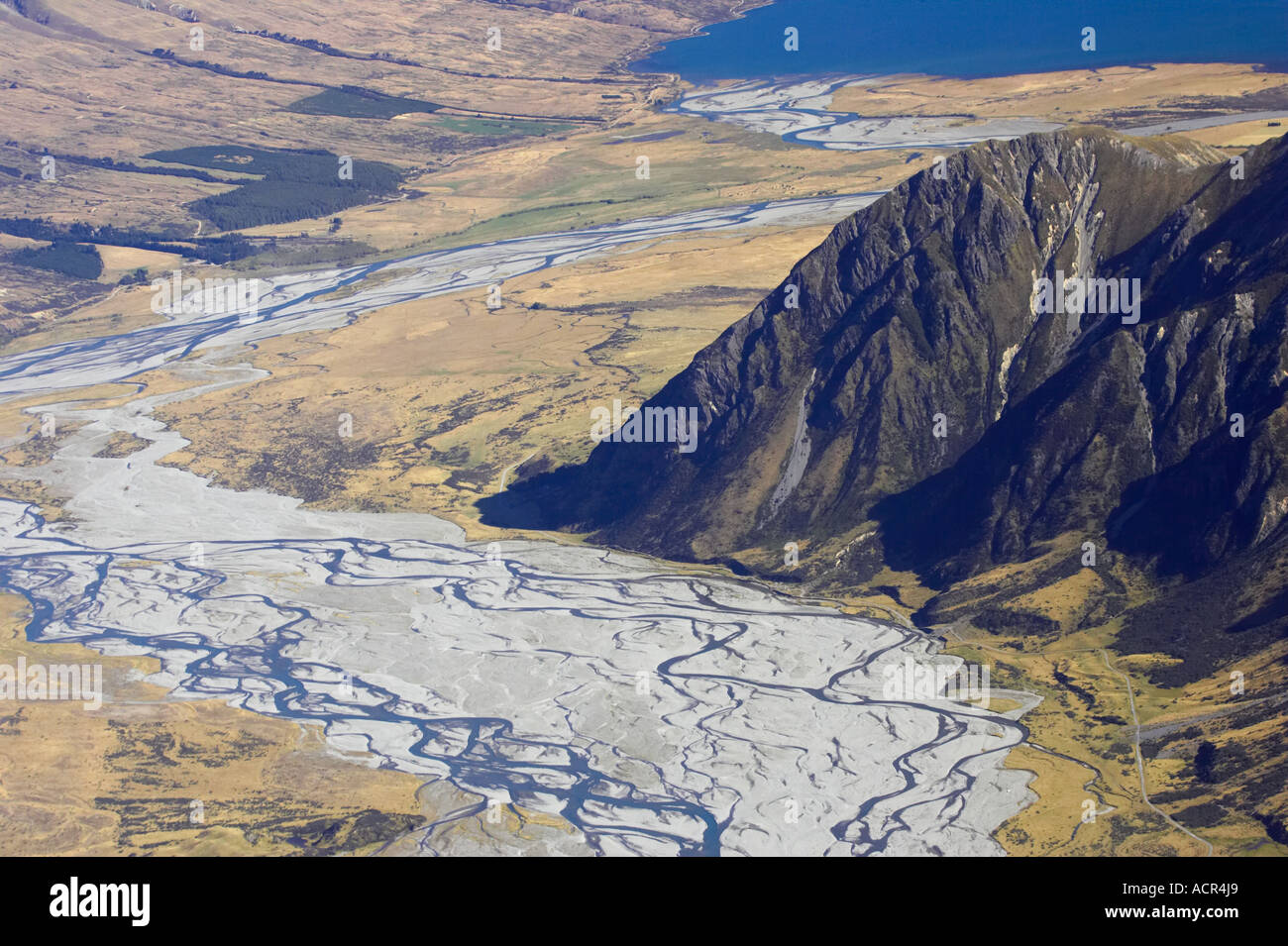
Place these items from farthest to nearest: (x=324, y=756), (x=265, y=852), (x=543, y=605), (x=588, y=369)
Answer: (x=588, y=369), (x=543, y=605), (x=324, y=756), (x=265, y=852)

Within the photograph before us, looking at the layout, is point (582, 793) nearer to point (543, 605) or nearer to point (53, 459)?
point (543, 605)

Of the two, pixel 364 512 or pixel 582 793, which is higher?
pixel 364 512

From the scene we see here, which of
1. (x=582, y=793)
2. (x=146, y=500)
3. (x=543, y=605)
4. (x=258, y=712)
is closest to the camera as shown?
(x=582, y=793)

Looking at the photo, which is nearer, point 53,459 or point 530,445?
point 530,445

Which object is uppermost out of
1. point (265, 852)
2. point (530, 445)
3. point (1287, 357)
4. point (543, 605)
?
point (1287, 357)

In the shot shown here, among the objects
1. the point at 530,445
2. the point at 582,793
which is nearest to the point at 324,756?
the point at 582,793

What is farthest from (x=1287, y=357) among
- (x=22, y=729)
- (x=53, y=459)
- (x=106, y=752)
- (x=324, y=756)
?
(x=53, y=459)

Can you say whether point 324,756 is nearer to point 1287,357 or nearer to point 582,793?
point 582,793
